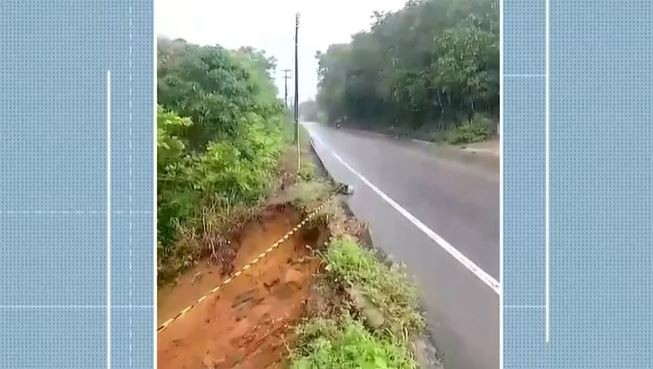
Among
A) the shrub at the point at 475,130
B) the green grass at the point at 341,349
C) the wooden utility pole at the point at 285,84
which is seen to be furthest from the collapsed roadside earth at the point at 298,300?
the shrub at the point at 475,130

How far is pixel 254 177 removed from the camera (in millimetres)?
1262

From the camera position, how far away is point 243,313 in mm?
1230

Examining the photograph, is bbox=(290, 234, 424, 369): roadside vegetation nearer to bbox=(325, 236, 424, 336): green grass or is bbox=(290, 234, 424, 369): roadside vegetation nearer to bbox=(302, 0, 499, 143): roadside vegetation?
bbox=(325, 236, 424, 336): green grass

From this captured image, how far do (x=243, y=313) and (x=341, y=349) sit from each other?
18 centimetres

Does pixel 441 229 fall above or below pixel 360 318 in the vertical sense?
above

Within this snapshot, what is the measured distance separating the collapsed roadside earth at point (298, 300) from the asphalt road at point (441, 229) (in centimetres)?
3

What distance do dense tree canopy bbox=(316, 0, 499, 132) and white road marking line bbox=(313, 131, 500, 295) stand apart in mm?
118

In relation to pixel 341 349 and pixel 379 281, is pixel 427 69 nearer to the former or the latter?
pixel 379 281

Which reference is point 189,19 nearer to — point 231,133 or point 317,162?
point 231,133

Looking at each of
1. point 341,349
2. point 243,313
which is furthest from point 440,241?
point 243,313

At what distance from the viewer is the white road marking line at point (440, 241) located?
1258 millimetres
